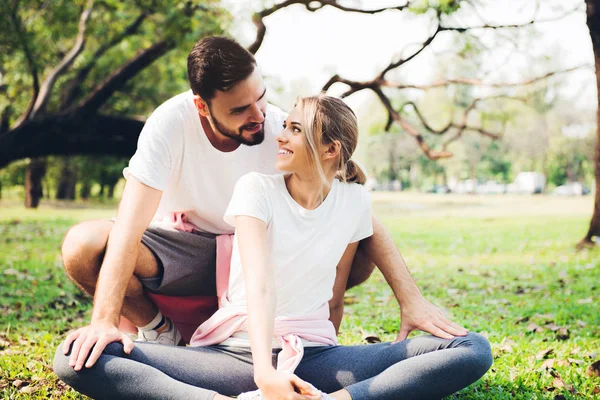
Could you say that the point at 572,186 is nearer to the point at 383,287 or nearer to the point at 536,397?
the point at 383,287

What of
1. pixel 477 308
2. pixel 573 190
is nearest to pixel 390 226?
pixel 477 308

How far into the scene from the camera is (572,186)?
48.9 metres

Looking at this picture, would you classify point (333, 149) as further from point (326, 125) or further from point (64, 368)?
point (64, 368)

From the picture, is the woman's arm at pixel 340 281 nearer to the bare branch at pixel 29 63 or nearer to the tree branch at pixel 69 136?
the tree branch at pixel 69 136

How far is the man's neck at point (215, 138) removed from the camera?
316cm

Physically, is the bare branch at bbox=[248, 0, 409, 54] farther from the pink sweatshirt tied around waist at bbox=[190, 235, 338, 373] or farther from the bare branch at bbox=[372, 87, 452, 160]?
the pink sweatshirt tied around waist at bbox=[190, 235, 338, 373]

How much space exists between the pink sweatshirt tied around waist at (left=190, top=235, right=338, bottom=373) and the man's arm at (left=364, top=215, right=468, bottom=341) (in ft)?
1.20

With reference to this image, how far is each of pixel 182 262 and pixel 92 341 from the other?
31.3 inches

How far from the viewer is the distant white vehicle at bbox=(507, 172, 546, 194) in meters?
54.8

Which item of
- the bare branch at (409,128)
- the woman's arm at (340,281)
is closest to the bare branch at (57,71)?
the bare branch at (409,128)

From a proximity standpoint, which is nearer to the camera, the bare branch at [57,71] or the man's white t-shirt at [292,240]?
the man's white t-shirt at [292,240]

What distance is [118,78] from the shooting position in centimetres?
1037

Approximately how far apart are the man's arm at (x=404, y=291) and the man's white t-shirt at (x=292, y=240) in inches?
9.3

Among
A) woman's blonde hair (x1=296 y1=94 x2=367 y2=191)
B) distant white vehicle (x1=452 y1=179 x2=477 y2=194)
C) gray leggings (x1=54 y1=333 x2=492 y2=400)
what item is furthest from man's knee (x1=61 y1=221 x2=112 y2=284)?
distant white vehicle (x1=452 y1=179 x2=477 y2=194)
